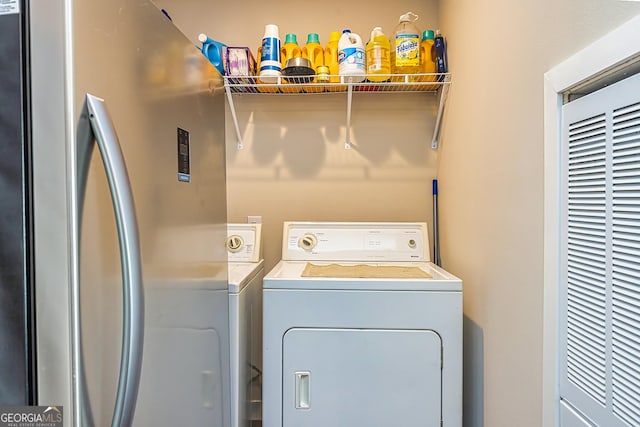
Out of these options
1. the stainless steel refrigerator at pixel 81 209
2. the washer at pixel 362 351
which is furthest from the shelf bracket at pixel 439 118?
the stainless steel refrigerator at pixel 81 209

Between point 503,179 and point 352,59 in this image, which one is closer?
point 503,179

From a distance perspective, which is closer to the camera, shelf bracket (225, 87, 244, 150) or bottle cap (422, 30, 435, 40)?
bottle cap (422, 30, 435, 40)

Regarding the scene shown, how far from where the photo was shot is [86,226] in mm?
657

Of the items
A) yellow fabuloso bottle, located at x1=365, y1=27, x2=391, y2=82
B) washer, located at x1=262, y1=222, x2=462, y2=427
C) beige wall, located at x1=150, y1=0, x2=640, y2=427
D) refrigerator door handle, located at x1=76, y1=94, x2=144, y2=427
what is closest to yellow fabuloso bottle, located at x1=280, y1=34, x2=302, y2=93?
beige wall, located at x1=150, y1=0, x2=640, y2=427

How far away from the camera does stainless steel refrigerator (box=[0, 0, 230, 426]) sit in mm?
627

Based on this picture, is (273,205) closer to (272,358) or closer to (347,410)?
(272,358)

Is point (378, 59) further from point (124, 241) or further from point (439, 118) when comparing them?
point (124, 241)

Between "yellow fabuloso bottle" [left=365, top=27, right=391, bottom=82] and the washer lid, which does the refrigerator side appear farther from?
"yellow fabuloso bottle" [left=365, top=27, right=391, bottom=82]

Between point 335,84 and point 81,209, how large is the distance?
143cm

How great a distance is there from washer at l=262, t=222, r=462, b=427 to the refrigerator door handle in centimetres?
75

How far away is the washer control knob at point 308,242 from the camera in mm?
1946

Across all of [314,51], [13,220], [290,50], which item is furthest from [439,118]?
[13,220]

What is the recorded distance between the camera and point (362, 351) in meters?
1.42

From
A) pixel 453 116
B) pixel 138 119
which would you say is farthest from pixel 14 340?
pixel 453 116
